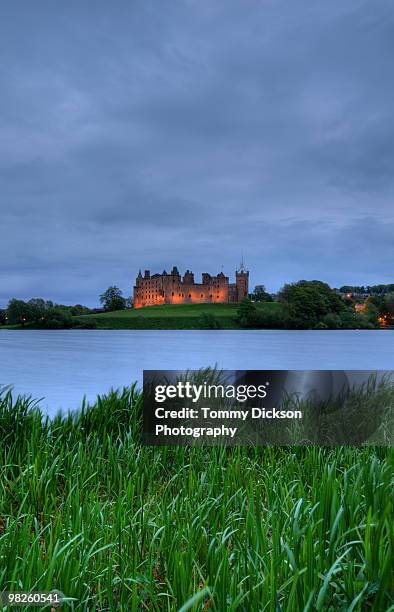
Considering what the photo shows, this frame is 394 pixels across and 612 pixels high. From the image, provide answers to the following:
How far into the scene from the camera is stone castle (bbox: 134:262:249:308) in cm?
11498

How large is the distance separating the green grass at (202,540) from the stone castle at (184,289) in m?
104

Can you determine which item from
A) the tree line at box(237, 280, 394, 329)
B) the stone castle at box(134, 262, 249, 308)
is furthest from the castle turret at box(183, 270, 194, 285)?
the tree line at box(237, 280, 394, 329)

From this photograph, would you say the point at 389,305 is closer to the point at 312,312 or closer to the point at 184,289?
the point at 312,312

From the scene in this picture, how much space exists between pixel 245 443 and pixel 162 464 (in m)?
1.38

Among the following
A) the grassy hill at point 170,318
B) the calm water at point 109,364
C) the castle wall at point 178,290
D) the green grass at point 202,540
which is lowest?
the calm water at point 109,364

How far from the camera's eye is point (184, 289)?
124438 millimetres

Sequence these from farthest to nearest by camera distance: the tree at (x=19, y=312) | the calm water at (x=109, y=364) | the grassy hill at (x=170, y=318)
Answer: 1. the grassy hill at (x=170, y=318)
2. the tree at (x=19, y=312)
3. the calm water at (x=109, y=364)

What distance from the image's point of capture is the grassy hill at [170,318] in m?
93.6

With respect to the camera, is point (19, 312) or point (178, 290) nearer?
point (19, 312)

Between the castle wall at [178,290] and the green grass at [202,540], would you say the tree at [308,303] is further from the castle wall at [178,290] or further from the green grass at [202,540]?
the green grass at [202,540]

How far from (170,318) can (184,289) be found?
82.3 ft

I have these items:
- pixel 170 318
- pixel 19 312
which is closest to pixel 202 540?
pixel 19 312

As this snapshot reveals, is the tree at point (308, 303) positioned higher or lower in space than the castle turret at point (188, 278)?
lower

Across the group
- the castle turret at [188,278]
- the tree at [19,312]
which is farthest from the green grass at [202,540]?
the castle turret at [188,278]
